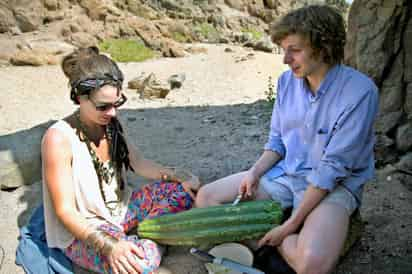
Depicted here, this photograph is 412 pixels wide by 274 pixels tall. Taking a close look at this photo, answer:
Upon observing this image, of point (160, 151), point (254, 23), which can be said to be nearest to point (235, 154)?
point (160, 151)

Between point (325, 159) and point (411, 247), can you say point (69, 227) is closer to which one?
point (325, 159)

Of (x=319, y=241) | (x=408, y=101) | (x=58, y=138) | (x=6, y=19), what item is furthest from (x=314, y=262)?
(x=6, y=19)

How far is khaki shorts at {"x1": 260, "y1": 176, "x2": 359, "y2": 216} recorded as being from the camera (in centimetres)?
224

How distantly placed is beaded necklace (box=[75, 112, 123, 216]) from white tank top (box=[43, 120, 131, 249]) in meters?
0.05

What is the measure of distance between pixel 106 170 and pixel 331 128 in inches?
55.2

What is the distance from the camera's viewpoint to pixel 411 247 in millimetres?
2688

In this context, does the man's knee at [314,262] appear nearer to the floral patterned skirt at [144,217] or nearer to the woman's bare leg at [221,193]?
the woman's bare leg at [221,193]

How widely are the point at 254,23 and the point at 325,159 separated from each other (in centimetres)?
1388

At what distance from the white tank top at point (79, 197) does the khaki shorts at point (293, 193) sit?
3.35ft

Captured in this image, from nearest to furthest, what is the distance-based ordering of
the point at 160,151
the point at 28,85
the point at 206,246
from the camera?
the point at 206,246
the point at 160,151
the point at 28,85

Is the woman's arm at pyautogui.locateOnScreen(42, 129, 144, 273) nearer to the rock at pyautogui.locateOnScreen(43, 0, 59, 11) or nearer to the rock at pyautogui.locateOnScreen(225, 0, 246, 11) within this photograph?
the rock at pyautogui.locateOnScreen(43, 0, 59, 11)

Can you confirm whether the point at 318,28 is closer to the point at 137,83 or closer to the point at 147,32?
the point at 137,83

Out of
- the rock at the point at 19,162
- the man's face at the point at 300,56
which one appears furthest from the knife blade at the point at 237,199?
the rock at the point at 19,162

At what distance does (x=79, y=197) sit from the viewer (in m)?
2.49
